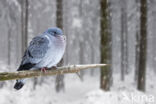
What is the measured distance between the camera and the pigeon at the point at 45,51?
3.97m

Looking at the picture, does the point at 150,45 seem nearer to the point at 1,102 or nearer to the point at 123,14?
the point at 123,14

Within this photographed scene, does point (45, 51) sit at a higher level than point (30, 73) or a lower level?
higher

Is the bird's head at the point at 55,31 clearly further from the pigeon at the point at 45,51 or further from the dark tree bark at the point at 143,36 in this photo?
the dark tree bark at the point at 143,36

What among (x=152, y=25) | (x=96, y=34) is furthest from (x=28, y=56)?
(x=152, y=25)

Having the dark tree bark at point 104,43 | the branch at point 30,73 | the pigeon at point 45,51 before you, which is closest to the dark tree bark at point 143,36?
the dark tree bark at point 104,43

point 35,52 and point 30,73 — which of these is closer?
point 30,73

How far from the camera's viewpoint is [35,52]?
413 cm

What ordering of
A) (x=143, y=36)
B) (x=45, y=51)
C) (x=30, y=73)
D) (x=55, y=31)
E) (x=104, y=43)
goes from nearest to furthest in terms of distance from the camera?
(x=30, y=73) → (x=55, y=31) → (x=45, y=51) → (x=104, y=43) → (x=143, y=36)

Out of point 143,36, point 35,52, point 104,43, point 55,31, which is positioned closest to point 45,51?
point 35,52

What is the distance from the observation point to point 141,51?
14469mm

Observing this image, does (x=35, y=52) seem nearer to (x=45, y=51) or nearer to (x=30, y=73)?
(x=45, y=51)

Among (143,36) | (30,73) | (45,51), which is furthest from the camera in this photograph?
(143,36)

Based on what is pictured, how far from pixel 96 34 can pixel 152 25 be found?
1029cm

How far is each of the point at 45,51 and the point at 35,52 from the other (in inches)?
6.9
